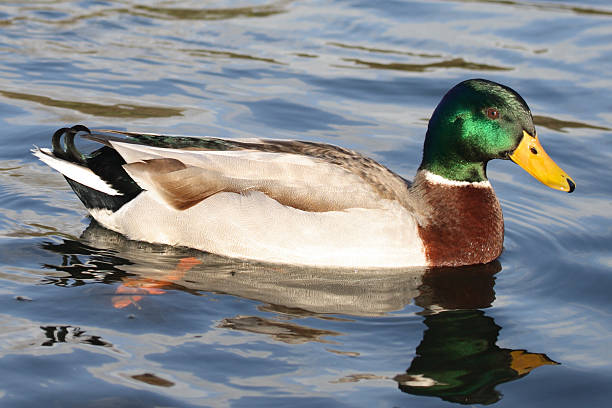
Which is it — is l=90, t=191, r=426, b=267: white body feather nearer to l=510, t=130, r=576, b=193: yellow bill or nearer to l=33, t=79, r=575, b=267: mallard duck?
l=33, t=79, r=575, b=267: mallard duck

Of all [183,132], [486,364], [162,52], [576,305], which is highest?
[162,52]

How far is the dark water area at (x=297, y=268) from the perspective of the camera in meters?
5.17

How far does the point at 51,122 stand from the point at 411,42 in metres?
4.50

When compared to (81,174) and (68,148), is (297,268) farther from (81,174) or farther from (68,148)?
(68,148)

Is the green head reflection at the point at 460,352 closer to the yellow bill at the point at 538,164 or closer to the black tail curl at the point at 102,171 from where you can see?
the yellow bill at the point at 538,164

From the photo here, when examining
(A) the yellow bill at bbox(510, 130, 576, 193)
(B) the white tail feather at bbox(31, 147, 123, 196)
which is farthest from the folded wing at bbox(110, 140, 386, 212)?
(A) the yellow bill at bbox(510, 130, 576, 193)

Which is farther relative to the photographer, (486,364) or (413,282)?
(413,282)

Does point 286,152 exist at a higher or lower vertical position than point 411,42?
lower

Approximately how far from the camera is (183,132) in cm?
918

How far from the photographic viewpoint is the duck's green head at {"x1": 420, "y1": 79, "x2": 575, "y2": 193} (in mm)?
6680

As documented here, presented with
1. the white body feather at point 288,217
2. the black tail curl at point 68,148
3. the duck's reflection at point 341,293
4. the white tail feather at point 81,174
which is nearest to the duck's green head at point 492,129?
the white body feather at point 288,217

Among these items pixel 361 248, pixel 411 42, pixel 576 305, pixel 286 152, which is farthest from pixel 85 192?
pixel 411 42

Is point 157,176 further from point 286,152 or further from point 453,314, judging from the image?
point 453,314

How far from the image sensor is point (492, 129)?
670 centimetres
